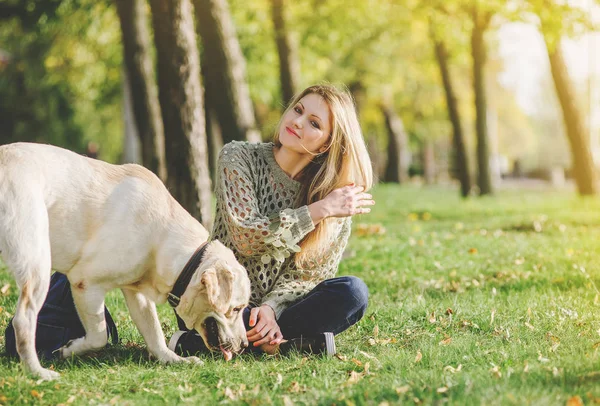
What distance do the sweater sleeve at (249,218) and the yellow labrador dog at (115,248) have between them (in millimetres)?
243

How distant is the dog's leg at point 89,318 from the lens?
4203 millimetres

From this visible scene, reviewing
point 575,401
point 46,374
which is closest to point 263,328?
point 46,374

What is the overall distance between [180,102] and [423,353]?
14.0ft

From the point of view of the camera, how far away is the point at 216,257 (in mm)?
4215

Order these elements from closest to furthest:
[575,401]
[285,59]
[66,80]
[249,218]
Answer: [575,401], [249,218], [285,59], [66,80]

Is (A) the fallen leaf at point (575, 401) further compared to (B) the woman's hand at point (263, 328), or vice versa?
(B) the woman's hand at point (263, 328)

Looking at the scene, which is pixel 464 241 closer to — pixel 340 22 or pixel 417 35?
pixel 340 22

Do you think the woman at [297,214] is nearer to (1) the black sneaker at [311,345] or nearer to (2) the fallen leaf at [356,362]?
(1) the black sneaker at [311,345]

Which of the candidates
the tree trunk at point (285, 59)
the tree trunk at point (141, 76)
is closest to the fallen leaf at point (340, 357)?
the tree trunk at point (141, 76)

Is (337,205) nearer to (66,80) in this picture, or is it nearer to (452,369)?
(452,369)

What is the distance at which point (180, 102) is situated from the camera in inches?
298

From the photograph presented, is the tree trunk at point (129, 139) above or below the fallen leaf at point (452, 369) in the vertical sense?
above

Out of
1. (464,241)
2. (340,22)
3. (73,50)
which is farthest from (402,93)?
(464,241)

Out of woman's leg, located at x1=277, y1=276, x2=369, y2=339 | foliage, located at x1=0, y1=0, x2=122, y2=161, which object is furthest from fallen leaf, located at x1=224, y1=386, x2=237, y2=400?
foliage, located at x1=0, y1=0, x2=122, y2=161
